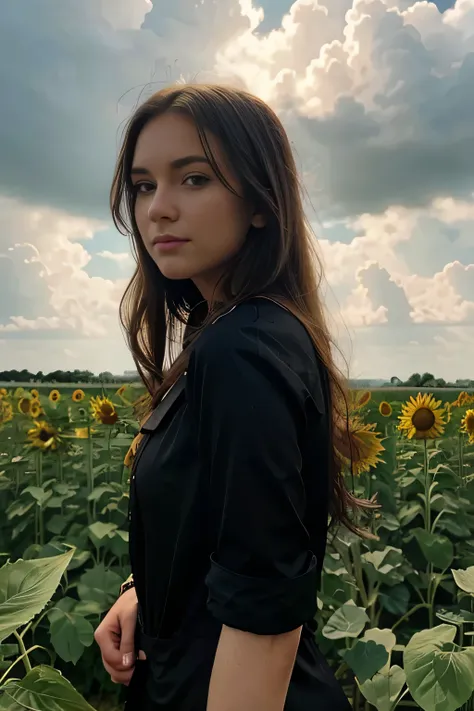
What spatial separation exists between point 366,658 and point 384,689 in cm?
14

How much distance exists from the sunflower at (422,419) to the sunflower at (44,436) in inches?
50.5

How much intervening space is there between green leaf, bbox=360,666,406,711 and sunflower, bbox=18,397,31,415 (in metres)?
1.73

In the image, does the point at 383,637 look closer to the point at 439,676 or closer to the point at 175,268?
the point at 439,676

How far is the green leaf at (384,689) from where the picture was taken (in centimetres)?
144

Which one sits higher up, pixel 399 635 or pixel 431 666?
pixel 431 666

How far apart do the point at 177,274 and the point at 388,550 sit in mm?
1370

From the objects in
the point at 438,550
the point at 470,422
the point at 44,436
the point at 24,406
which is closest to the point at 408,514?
the point at 438,550

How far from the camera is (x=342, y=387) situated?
873 millimetres

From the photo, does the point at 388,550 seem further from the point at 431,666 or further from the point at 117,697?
the point at 117,697

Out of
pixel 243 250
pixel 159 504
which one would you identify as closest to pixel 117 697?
pixel 159 504

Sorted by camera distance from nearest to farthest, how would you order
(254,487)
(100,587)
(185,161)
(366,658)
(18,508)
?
(254,487), (185,161), (366,658), (100,587), (18,508)

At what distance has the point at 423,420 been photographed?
225 cm

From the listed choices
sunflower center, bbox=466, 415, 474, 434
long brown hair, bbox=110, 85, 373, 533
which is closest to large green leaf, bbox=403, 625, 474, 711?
long brown hair, bbox=110, 85, 373, 533

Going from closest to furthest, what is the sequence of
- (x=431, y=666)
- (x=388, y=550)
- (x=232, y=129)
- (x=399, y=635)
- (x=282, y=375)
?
(x=282, y=375) → (x=232, y=129) → (x=431, y=666) → (x=388, y=550) → (x=399, y=635)
